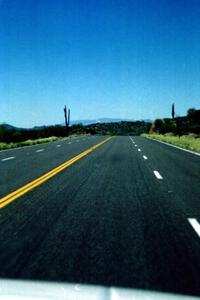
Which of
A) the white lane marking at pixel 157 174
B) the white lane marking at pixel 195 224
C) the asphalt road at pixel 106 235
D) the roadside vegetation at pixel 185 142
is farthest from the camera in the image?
the roadside vegetation at pixel 185 142

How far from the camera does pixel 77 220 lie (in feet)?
22.8

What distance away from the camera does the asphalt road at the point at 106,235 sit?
4379mm

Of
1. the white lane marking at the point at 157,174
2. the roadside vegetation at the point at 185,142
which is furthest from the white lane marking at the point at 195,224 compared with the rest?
the roadside vegetation at the point at 185,142

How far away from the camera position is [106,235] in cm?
601

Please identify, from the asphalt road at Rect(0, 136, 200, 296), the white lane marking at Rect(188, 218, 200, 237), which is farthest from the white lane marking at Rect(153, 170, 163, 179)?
the white lane marking at Rect(188, 218, 200, 237)

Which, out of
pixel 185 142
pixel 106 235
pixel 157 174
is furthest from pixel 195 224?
pixel 185 142

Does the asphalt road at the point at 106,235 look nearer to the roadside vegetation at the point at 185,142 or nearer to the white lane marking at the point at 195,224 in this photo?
the white lane marking at the point at 195,224

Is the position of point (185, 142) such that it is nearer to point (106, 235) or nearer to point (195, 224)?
point (195, 224)

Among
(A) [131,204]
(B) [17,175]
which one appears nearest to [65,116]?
(B) [17,175]

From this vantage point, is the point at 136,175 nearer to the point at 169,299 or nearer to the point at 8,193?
the point at 8,193

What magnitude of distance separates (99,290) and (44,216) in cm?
355

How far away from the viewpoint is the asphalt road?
4.38 metres

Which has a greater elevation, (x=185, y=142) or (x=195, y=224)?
(x=195, y=224)

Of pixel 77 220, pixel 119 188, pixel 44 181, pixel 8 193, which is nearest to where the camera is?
pixel 77 220
